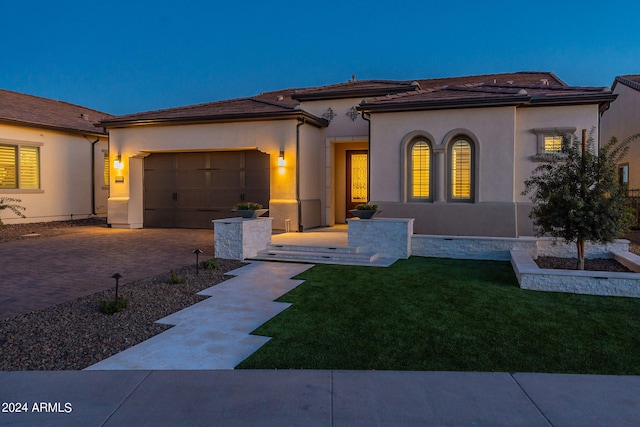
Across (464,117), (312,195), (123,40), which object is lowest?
(312,195)

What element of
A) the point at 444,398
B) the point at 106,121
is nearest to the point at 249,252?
the point at 444,398

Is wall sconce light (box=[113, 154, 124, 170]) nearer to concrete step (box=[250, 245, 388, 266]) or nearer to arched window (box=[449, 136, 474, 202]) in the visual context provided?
concrete step (box=[250, 245, 388, 266])

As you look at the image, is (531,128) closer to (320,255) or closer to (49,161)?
(320,255)

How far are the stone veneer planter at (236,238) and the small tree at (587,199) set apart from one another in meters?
6.00

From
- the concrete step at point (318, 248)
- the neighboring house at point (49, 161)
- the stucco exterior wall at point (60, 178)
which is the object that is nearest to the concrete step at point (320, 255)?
the concrete step at point (318, 248)

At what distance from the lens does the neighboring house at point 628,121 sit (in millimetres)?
19266

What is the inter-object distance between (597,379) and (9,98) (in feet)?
73.8

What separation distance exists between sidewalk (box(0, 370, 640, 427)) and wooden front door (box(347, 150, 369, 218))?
1221 cm

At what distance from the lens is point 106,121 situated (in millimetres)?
16047

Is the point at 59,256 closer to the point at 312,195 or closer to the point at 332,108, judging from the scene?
the point at 312,195

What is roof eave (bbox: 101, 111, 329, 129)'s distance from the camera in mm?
13867

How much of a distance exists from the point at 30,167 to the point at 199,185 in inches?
275

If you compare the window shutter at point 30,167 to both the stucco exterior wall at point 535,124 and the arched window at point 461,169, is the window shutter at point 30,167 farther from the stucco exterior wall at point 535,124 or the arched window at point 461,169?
the stucco exterior wall at point 535,124

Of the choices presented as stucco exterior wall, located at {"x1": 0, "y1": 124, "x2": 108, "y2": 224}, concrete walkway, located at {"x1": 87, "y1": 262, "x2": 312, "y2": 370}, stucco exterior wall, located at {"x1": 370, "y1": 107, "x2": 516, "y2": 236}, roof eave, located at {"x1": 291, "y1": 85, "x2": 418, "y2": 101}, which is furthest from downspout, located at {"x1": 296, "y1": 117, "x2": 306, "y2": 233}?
stucco exterior wall, located at {"x1": 0, "y1": 124, "x2": 108, "y2": 224}
